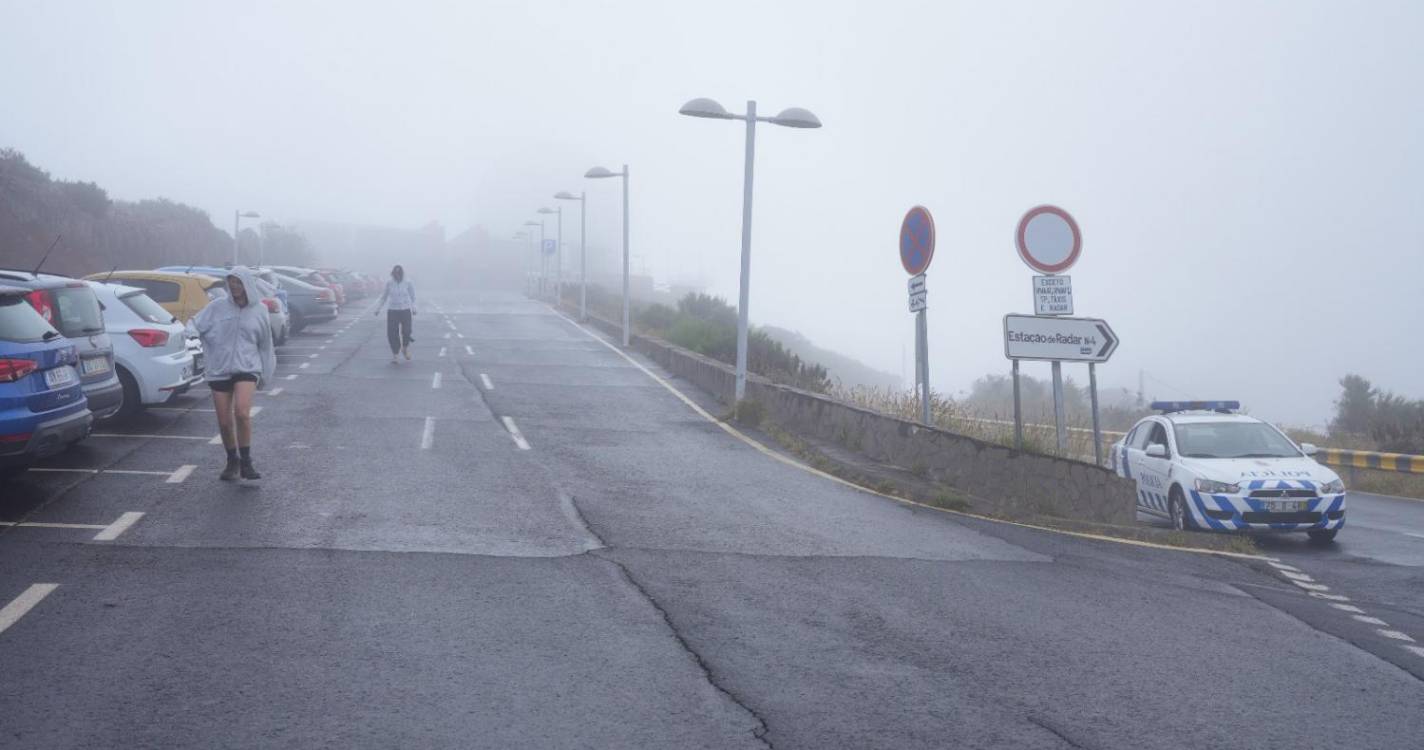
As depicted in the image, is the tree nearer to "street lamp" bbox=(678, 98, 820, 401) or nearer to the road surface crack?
"street lamp" bbox=(678, 98, 820, 401)

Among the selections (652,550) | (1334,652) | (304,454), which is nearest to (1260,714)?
(1334,652)

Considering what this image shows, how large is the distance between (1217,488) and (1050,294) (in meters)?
2.56

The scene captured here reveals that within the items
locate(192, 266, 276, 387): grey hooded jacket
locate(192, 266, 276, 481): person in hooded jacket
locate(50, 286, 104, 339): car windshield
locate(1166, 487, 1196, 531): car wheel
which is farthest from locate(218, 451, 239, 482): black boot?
locate(1166, 487, 1196, 531): car wheel

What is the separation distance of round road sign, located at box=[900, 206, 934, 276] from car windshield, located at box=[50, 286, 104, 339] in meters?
8.16

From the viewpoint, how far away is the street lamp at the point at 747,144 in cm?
1861

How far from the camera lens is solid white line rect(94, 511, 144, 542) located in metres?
8.66

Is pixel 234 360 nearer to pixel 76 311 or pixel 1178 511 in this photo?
pixel 76 311

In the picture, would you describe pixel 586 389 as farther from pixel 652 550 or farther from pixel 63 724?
pixel 63 724

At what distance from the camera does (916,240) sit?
14227mm

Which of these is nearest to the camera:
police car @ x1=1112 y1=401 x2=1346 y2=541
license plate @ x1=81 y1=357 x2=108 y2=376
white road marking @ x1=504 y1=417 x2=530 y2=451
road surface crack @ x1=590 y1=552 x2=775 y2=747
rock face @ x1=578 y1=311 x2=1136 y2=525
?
road surface crack @ x1=590 y1=552 x2=775 y2=747

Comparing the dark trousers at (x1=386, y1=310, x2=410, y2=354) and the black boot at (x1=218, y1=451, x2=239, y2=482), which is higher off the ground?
the dark trousers at (x1=386, y1=310, x2=410, y2=354)

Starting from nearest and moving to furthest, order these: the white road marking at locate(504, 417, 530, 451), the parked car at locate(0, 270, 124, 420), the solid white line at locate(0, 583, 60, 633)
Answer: the solid white line at locate(0, 583, 60, 633) → the parked car at locate(0, 270, 124, 420) → the white road marking at locate(504, 417, 530, 451)

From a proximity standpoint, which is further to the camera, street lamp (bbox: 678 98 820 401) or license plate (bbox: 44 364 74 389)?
street lamp (bbox: 678 98 820 401)

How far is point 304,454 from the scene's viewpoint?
12984mm
